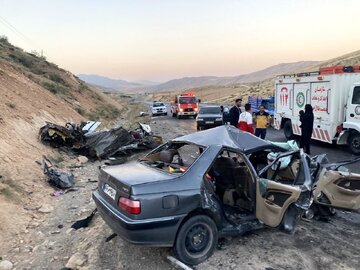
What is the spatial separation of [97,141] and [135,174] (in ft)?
28.2

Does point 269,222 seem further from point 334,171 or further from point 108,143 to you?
point 108,143

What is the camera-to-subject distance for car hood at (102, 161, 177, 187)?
15.4ft

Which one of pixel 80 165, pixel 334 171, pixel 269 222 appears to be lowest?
pixel 80 165

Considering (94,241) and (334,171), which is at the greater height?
(334,171)

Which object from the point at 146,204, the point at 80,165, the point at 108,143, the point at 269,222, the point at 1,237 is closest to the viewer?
the point at 146,204

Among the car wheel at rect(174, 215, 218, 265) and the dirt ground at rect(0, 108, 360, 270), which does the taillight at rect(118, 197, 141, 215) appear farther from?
the dirt ground at rect(0, 108, 360, 270)

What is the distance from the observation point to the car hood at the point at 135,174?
4.70 metres

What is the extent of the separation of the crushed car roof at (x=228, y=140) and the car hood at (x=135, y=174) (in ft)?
2.63

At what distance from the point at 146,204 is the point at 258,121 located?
953 centimetres

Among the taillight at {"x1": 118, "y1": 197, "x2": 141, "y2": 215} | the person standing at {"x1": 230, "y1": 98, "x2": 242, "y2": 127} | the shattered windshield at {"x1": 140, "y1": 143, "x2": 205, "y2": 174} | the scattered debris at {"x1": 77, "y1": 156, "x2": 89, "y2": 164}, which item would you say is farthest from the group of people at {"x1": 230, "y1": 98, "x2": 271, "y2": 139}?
the taillight at {"x1": 118, "y1": 197, "x2": 141, "y2": 215}

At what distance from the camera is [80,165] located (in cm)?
1217

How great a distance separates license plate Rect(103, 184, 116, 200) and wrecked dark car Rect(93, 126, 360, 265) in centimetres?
1

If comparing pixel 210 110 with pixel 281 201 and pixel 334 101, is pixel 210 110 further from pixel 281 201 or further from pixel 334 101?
pixel 281 201

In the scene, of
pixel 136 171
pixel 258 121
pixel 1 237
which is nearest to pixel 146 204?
pixel 136 171
